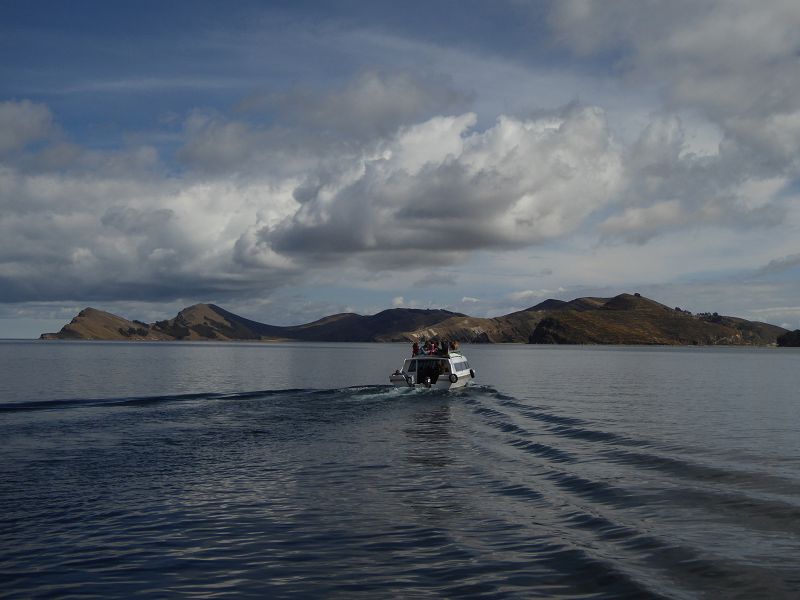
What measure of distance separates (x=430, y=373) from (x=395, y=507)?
44487mm

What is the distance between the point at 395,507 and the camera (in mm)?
20766

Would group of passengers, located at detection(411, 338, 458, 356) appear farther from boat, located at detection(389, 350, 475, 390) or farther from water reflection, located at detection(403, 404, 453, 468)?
water reflection, located at detection(403, 404, 453, 468)

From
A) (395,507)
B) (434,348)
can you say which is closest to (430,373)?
(434,348)

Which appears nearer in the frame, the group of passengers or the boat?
the boat

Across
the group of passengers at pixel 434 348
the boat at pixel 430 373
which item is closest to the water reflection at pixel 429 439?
the boat at pixel 430 373

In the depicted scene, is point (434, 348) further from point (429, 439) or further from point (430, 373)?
point (429, 439)

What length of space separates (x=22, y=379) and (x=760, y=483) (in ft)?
289

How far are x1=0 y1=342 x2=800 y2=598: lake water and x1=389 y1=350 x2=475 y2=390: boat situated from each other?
18.5 m

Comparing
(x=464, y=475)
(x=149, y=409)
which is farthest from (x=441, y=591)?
(x=149, y=409)

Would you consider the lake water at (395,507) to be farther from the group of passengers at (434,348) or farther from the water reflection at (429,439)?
the group of passengers at (434,348)

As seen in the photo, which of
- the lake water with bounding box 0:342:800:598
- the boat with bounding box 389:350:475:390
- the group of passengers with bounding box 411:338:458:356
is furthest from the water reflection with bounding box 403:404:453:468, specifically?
the group of passengers with bounding box 411:338:458:356

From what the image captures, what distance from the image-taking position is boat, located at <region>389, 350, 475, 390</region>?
63750 mm

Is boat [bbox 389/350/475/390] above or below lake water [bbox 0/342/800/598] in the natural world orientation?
above

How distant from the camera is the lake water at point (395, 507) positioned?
14.5 meters
